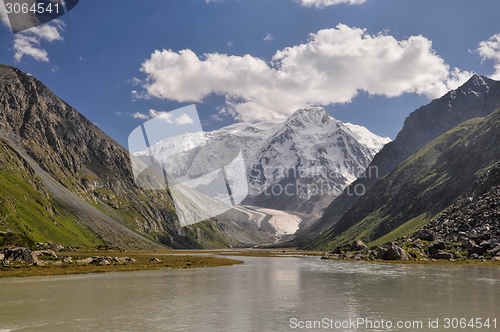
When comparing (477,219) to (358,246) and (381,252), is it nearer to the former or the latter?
(381,252)

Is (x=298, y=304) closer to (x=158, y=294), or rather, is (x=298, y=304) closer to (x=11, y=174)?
(x=158, y=294)

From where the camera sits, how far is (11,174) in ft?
618

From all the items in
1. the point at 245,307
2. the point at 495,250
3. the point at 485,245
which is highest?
the point at 245,307

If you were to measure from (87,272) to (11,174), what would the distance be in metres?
160

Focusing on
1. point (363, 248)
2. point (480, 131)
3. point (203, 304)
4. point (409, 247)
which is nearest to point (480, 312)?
point (203, 304)

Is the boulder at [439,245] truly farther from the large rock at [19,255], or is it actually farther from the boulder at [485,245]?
the large rock at [19,255]

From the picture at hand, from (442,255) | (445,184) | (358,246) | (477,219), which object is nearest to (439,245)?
(442,255)

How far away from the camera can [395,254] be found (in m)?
97.2

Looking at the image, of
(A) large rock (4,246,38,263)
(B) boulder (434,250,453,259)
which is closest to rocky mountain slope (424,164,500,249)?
(B) boulder (434,250,453,259)

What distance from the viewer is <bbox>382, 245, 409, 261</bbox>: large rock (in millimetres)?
95525

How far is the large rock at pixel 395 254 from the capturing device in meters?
95.5

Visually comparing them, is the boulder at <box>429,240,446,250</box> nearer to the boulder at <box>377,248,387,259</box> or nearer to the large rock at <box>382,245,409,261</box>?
the large rock at <box>382,245,409,261</box>

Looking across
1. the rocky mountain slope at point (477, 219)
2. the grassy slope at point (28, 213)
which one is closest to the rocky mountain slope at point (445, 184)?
the rocky mountain slope at point (477, 219)

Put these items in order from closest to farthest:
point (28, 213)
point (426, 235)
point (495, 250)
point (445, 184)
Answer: point (495, 250), point (426, 235), point (28, 213), point (445, 184)
